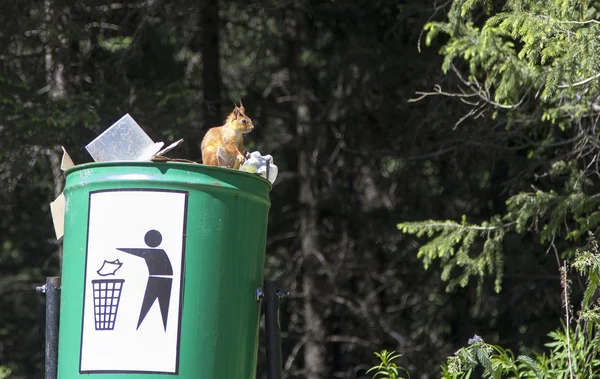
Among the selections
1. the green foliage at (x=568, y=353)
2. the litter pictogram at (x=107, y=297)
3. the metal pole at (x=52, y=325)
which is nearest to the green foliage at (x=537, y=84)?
the green foliage at (x=568, y=353)

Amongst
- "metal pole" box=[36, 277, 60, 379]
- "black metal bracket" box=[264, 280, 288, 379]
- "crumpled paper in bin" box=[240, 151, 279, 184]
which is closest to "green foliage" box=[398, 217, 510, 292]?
"crumpled paper in bin" box=[240, 151, 279, 184]

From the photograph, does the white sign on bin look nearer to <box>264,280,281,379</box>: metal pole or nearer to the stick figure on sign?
the stick figure on sign

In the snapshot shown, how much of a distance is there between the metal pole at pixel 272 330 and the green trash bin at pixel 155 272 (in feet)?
0.61

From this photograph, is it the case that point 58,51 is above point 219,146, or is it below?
above

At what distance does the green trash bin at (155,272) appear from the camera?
329cm

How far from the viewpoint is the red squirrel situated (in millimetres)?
4129

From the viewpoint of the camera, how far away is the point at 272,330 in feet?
12.0

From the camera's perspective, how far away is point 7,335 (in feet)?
36.6

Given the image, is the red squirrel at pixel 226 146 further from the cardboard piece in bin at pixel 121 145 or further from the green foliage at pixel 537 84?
the green foliage at pixel 537 84

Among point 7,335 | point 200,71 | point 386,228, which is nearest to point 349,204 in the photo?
point 386,228

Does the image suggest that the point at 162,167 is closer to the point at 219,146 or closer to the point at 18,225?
the point at 219,146

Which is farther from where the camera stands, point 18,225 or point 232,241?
point 18,225

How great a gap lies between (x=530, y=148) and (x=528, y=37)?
3.38 meters

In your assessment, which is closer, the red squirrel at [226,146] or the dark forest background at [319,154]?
the red squirrel at [226,146]
